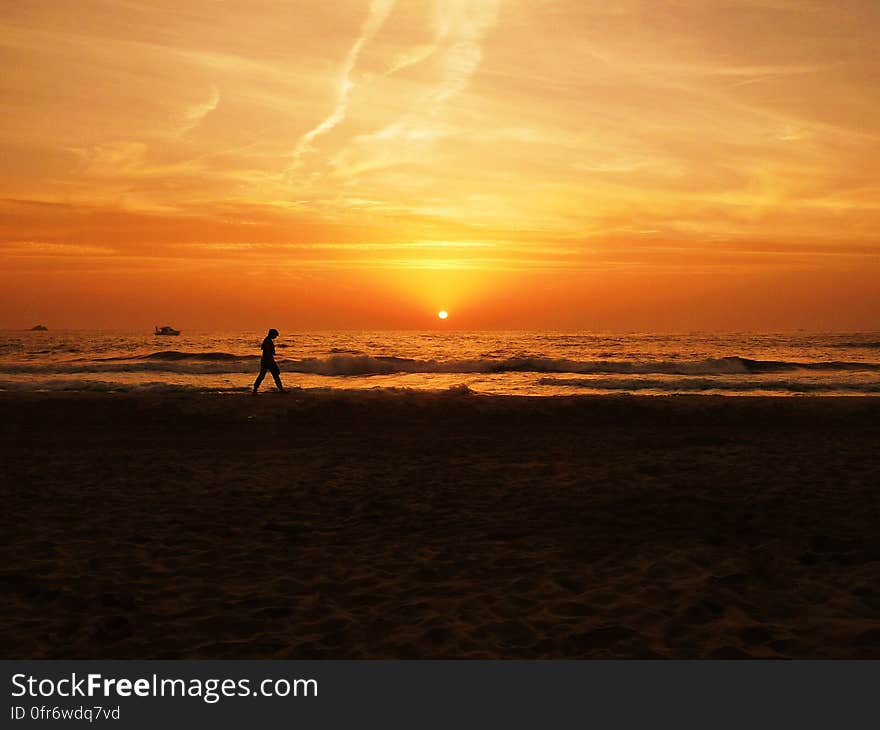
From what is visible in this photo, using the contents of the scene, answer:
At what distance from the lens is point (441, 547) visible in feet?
22.9

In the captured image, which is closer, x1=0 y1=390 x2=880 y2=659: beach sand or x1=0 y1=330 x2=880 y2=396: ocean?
x1=0 y1=390 x2=880 y2=659: beach sand

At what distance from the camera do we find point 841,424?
16484 millimetres

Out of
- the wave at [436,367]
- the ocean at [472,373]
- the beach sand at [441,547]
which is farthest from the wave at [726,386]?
the beach sand at [441,547]

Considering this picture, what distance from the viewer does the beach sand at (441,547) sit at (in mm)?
4875

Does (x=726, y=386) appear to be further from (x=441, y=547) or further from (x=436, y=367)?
(x=441, y=547)

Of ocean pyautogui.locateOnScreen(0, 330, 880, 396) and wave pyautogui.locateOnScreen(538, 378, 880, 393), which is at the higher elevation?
ocean pyautogui.locateOnScreen(0, 330, 880, 396)

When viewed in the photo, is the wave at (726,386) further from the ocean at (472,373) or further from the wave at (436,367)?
the wave at (436,367)

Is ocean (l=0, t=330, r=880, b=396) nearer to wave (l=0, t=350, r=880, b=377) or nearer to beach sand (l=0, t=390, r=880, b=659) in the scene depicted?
wave (l=0, t=350, r=880, b=377)

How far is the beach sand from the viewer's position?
488cm

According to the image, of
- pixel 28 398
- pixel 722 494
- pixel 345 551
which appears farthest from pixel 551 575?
pixel 28 398

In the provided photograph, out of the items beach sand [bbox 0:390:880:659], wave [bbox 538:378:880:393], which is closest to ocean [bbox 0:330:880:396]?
wave [bbox 538:378:880:393]

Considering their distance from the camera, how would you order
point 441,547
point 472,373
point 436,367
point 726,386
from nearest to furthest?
1. point 441,547
2. point 726,386
3. point 472,373
4. point 436,367

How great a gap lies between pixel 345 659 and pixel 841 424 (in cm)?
1553

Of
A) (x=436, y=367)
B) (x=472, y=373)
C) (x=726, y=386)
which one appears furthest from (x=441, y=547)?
(x=436, y=367)
